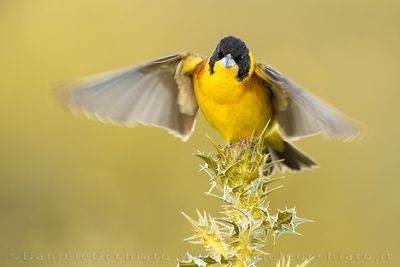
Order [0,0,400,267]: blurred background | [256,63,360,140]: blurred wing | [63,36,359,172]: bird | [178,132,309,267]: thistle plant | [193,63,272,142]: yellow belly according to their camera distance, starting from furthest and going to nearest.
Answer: [0,0,400,267]: blurred background → [193,63,272,142]: yellow belly → [63,36,359,172]: bird → [256,63,360,140]: blurred wing → [178,132,309,267]: thistle plant

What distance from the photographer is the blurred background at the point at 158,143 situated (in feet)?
16.5

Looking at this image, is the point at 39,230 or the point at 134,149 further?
the point at 134,149

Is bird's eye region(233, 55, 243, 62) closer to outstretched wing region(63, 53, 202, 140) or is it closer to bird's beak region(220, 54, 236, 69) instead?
bird's beak region(220, 54, 236, 69)

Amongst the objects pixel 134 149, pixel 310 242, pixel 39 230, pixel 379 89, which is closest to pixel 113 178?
pixel 134 149

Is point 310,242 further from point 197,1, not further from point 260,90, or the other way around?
point 197,1

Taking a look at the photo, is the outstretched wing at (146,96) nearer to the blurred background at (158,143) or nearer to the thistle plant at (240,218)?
the blurred background at (158,143)

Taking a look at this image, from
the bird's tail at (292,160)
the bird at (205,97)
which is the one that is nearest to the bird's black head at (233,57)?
the bird at (205,97)

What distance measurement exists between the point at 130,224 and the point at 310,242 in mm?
1213

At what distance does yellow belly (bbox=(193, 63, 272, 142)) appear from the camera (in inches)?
157

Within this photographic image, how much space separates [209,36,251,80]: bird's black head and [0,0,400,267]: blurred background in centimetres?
112

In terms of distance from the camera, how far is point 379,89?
22.4ft

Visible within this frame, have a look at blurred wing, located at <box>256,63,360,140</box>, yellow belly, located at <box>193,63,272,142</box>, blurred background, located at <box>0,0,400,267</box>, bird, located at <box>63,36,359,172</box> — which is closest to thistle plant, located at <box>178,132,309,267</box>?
blurred wing, located at <box>256,63,360,140</box>

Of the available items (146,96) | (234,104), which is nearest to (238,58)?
(234,104)

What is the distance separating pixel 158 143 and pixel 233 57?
2053 millimetres
